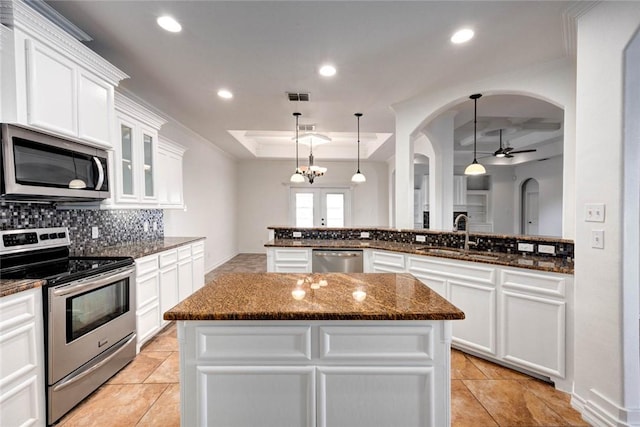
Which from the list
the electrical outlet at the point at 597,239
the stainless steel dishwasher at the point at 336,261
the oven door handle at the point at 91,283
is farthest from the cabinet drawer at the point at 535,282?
the oven door handle at the point at 91,283

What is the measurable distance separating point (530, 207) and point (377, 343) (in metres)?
8.99

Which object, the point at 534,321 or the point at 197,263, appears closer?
the point at 534,321

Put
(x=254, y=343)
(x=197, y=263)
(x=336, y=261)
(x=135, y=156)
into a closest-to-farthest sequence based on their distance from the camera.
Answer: (x=254, y=343) < (x=135, y=156) < (x=336, y=261) < (x=197, y=263)

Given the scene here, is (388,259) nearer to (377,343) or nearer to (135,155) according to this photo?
(377,343)

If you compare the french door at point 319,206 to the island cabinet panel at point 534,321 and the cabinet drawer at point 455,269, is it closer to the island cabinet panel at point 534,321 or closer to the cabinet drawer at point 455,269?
the cabinet drawer at point 455,269

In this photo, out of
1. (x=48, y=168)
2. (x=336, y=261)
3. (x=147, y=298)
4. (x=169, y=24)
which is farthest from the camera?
(x=336, y=261)

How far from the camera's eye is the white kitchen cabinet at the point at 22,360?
1441mm

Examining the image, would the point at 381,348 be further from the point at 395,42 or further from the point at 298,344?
the point at 395,42

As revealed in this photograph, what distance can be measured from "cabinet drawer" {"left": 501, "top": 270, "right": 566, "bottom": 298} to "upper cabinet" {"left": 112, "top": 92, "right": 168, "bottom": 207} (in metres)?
3.46

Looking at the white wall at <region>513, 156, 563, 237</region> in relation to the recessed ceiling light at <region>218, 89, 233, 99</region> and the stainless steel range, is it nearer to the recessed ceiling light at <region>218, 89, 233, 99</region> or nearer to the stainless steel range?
the recessed ceiling light at <region>218, 89, 233, 99</region>

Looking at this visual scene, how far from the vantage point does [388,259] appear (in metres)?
3.20

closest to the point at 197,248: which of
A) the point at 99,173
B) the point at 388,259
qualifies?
the point at 99,173

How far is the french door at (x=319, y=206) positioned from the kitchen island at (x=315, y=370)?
22.5 feet

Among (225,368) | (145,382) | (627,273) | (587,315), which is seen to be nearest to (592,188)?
(627,273)
